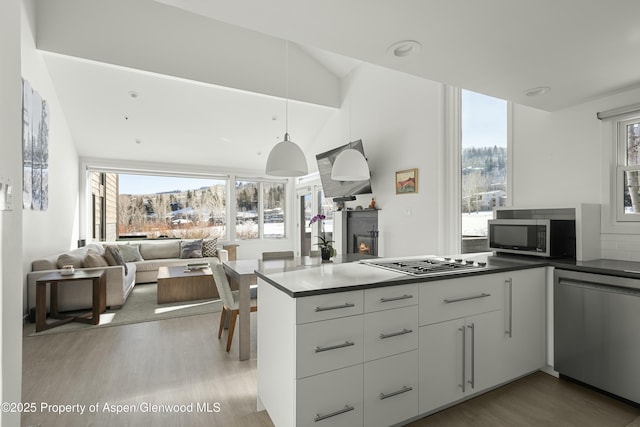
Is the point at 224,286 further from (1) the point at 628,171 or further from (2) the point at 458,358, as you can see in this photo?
(1) the point at 628,171

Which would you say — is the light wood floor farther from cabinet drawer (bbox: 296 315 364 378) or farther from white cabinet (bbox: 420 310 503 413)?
cabinet drawer (bbox: 296 315 364 378)

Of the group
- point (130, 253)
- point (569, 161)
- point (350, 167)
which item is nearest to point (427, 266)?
point (350, 167)

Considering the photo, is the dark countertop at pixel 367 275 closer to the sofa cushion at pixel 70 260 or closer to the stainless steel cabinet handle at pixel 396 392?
the stainless steel cabinet handle at pixel 396 392

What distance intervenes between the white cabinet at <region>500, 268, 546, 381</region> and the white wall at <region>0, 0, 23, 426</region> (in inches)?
103

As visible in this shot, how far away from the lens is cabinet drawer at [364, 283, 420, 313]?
64.5 inches

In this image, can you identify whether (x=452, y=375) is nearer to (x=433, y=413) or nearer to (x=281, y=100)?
(x=433, y=413)

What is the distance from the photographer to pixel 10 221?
1.32 m

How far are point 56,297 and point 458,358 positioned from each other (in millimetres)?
4232

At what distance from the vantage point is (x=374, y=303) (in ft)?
5.42

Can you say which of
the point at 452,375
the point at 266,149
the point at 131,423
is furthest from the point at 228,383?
the point at 266,149

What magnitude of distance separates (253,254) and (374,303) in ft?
21.4

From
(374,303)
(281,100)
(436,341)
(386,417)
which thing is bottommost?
(386,417)

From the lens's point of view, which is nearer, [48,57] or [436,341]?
[436,341]

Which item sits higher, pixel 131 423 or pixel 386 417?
pixel 386 417
